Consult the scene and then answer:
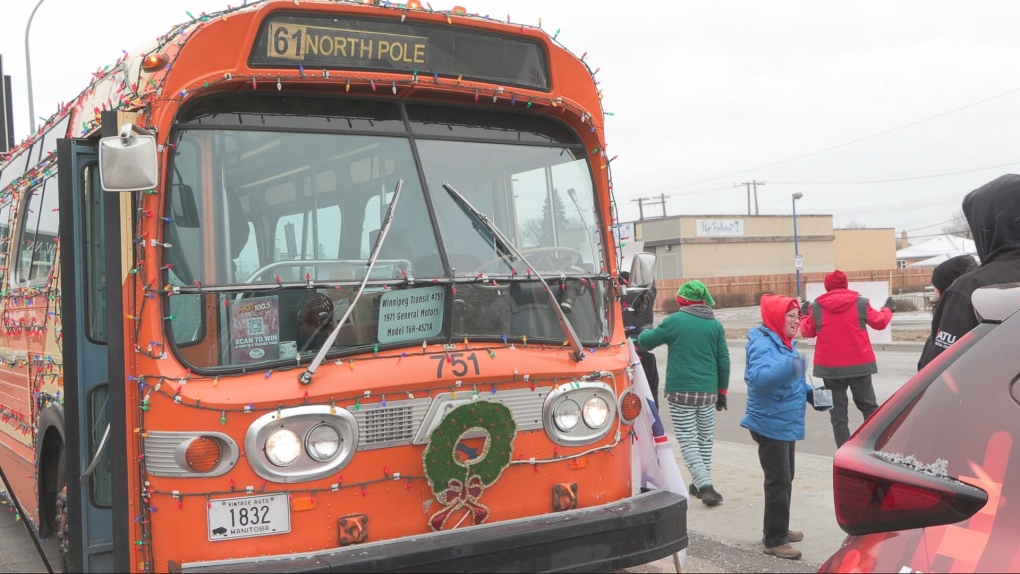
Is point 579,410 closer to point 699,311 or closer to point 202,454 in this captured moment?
point 202,454

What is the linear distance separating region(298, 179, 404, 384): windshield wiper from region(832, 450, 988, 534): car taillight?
2371 millimetres

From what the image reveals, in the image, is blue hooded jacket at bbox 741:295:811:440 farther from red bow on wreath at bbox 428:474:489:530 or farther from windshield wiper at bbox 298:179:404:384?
windshield wiper at bbox 298:179:404:384

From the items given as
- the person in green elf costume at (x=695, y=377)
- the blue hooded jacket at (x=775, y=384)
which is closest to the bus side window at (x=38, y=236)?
the blue hooded jacket at (x=775, y=384)

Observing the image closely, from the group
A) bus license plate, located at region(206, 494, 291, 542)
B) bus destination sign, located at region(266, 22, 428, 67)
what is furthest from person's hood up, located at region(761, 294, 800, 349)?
bus license plate, located at region(206, 494, 291, 542)

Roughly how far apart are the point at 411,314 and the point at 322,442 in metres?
0.78

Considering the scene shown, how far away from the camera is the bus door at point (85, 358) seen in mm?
4441

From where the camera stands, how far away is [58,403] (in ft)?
16.7

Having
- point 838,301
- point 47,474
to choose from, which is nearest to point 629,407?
point 47,474

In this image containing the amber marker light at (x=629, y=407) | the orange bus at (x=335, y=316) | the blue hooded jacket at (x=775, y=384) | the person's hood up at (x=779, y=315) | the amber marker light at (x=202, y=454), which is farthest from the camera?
the person's hood up at (x=779, y=315)

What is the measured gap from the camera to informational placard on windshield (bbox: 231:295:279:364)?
4262mm

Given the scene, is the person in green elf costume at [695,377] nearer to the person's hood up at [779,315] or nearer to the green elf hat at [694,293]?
the green elf hat at [694,293]

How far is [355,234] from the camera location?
4.62 m

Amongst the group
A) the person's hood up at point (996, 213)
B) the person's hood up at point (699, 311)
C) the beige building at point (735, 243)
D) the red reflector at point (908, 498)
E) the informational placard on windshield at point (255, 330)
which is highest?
the beige building at point (735, 243)

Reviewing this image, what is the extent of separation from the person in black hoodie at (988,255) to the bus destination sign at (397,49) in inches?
91.5
